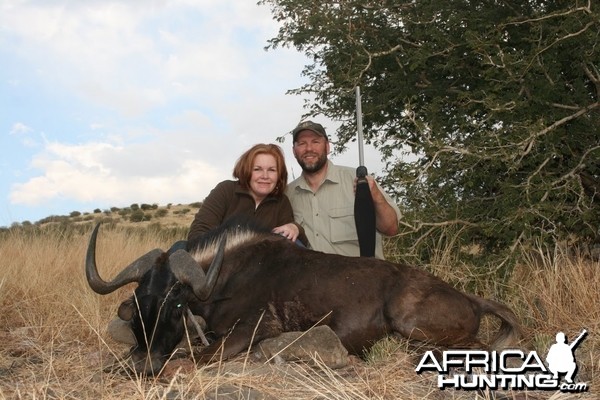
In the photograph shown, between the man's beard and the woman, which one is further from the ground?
the man's beard

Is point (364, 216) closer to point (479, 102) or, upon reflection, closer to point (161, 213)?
point (479, 102)

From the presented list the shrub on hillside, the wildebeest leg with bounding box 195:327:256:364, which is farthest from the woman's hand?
the shrub on hillside

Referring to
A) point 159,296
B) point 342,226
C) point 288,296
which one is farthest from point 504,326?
point 159,296

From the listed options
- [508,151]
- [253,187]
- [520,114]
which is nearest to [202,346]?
[253,187]

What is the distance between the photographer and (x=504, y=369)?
4.07m

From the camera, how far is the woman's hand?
5.46 metres

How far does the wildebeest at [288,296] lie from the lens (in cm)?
441

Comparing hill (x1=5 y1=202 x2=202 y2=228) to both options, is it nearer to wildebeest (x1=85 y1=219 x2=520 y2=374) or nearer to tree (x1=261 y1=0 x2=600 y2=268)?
tree (x1=261 y1=0 x2=600 y2=268)

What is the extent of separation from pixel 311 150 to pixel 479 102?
3293 mm

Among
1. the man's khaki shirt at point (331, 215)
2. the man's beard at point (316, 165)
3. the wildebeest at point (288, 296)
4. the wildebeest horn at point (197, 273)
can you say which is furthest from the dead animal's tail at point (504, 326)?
the man's beard at point (316, 165)

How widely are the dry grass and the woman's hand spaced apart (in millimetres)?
1186

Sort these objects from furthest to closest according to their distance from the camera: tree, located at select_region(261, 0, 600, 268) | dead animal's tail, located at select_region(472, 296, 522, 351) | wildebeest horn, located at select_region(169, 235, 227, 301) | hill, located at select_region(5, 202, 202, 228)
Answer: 1. hill, located at select_region(5, 202, 202, 228)
2. tree, located at select_region(261, 0, 600, 268)
3. dead animal's tail, located at select_region(472, 296, 522, 351)
4. wildebeest horn, located at select_region(169, 235, 227, 301)

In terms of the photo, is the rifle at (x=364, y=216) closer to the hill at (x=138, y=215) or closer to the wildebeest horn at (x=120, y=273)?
the wildebeest horn at (x=120, y=273)

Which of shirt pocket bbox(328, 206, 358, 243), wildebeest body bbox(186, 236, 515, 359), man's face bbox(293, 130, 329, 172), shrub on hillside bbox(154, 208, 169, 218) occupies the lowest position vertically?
wildebeest body bbox(186, 236, 515, 359)
